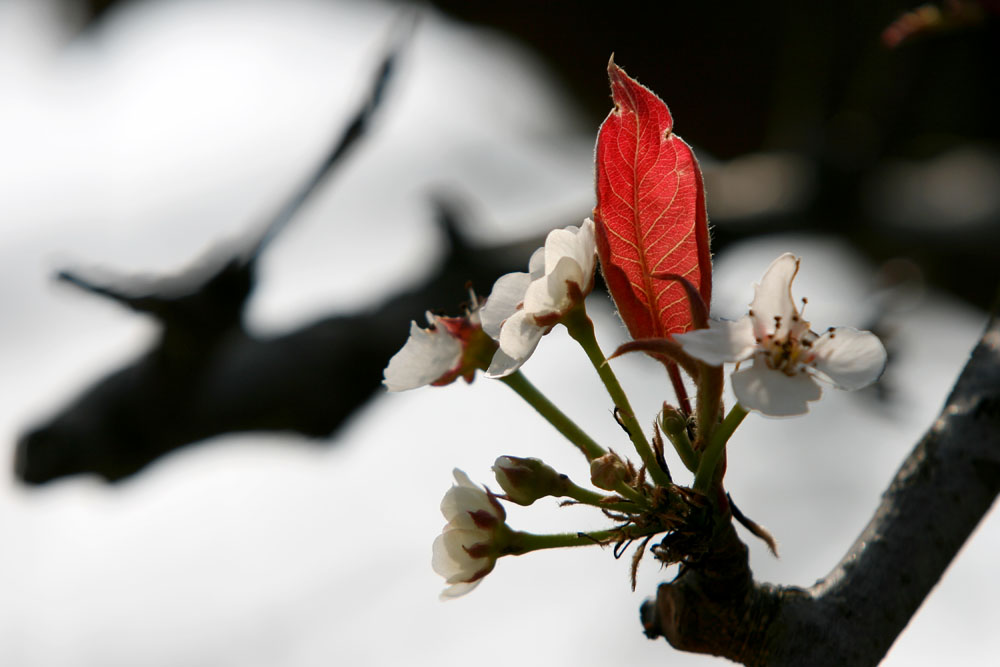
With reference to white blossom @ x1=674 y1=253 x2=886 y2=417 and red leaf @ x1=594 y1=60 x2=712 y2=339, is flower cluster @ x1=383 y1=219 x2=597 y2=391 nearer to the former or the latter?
red leaf @ x1=594 y1=60 x2=712 y2=339

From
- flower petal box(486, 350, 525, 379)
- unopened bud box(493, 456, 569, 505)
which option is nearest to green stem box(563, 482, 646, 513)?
unopened bud box(493, 456, 569, 505)

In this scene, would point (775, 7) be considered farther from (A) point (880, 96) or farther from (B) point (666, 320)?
(B) point (666, 320)

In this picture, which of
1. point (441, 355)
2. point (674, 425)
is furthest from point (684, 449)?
point (441, 355)

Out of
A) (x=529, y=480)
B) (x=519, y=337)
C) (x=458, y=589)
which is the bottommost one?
(x=458, y=589)

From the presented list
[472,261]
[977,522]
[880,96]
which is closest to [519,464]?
[977,522]

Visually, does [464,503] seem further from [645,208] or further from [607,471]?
[645,208]

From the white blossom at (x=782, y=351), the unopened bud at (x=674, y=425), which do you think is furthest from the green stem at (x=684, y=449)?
the white blossom at (x=782, y=351)

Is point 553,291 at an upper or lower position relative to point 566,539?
upper
